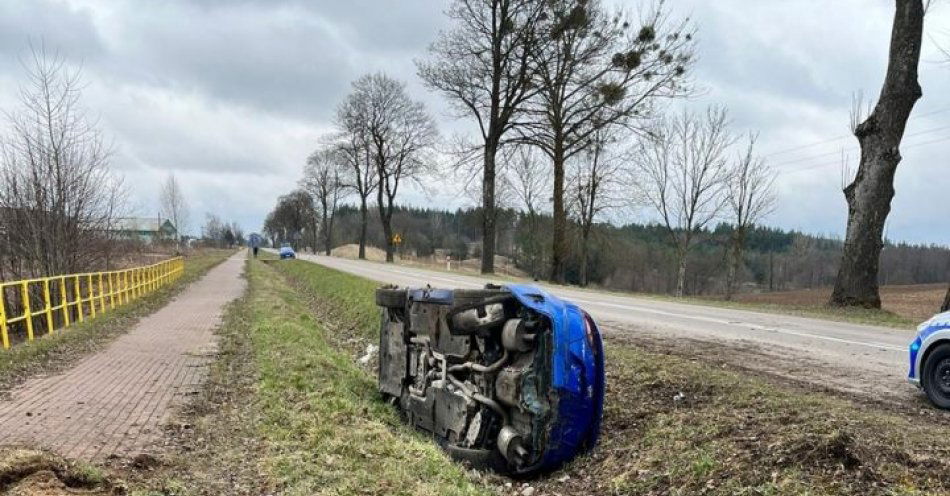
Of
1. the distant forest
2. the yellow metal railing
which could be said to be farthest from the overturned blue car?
the distant forest

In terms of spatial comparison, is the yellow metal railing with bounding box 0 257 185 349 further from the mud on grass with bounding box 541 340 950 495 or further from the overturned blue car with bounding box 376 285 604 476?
the mud on grass with bounding box 541 340 950 495

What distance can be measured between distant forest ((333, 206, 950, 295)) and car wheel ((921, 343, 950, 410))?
4826 centimetres

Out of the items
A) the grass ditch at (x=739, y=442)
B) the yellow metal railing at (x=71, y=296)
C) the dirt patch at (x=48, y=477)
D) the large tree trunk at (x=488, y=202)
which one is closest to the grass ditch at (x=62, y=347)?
the yellow metal railing at (x=71, y=296)

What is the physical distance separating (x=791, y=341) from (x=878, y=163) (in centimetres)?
800

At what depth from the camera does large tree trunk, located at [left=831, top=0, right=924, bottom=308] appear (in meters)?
14.8

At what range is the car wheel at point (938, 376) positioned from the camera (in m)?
5.97

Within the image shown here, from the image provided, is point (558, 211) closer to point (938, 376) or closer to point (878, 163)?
point (878, 163)

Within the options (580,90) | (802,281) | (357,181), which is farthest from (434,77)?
(802,281)

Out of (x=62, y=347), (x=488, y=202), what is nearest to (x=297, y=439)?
(x=62, y=347)

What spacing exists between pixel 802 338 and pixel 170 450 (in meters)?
8.60

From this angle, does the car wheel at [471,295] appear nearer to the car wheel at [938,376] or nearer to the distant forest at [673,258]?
the car wheel at [938,376]

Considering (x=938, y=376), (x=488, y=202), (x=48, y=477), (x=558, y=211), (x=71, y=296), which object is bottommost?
(x=71, y=296)

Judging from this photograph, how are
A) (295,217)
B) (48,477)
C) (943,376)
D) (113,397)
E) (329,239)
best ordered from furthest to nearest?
(295,217)
(329,239)
(113,397)
(943,376)
(48,477)

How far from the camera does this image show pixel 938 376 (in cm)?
605
